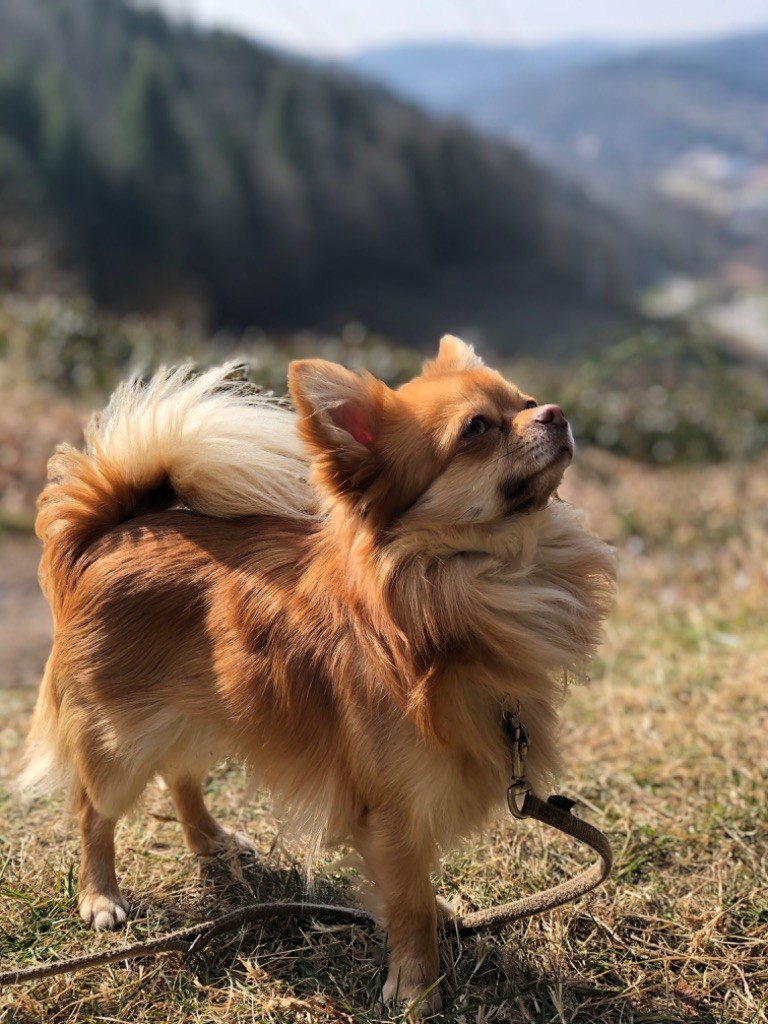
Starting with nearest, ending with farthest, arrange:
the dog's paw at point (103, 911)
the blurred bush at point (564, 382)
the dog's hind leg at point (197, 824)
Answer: the dog's paw at point (103, 911), the dog's hind leg at point (197, 824), the blurred bush at point (564, 382)

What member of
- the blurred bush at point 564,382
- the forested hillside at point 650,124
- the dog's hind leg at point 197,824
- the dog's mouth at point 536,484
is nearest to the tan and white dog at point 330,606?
the dog's mouth at point 536,484

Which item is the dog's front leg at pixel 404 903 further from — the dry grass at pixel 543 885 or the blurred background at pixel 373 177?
the blurred background at pixel 373 177

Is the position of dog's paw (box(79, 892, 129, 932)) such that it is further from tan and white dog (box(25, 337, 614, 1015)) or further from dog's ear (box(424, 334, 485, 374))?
dog's ear (box(424, 334, 485, 374))

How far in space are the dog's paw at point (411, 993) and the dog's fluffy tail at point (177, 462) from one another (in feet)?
4.60

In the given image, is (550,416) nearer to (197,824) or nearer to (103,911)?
(197,824)

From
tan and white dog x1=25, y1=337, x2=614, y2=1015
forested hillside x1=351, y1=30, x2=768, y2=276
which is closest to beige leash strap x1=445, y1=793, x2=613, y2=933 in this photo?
tan and white dog x1=25, y1=337, x2=614, y2=1015

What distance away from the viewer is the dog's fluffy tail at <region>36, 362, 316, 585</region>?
9.66ft

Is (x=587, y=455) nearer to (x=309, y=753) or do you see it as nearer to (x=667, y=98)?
(x=309, y=753)

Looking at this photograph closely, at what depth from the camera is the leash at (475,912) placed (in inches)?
104

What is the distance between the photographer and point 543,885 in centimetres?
325

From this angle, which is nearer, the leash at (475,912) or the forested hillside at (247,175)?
the leash at (475,912)

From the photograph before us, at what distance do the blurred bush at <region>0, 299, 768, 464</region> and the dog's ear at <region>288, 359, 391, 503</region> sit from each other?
6065 millimetres

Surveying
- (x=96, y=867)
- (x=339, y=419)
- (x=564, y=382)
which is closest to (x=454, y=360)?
(x=339, y=419)

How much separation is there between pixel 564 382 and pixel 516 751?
9.14m
